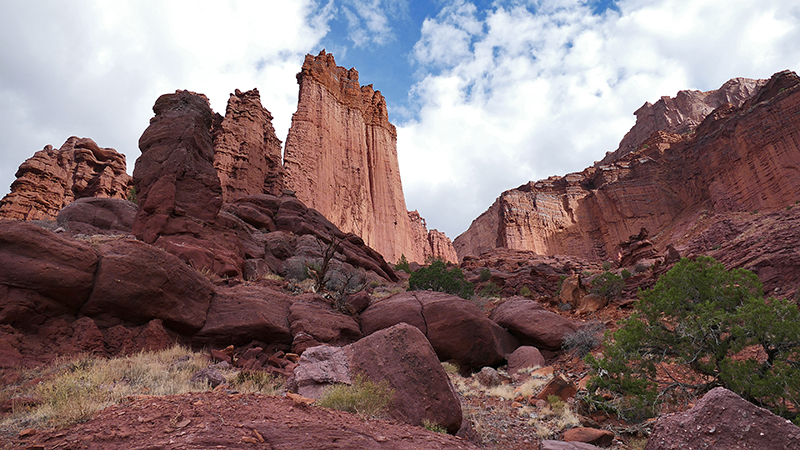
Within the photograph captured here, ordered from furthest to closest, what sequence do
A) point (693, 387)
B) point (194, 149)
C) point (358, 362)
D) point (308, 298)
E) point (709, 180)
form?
point (709, 180)
point (194, 149)
point (308, 298)
point (693, 387)
point (358, 362)

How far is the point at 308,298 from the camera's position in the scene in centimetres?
1215

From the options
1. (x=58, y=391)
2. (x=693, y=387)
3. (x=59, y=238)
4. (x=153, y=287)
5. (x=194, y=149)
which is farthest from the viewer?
(x=194, y=149)

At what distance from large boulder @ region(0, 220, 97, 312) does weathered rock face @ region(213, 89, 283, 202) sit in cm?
2081

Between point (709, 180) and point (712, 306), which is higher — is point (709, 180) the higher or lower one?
Answer: the higher one

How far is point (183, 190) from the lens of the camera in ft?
46.9

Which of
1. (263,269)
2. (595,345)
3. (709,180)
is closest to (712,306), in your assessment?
(595,345)

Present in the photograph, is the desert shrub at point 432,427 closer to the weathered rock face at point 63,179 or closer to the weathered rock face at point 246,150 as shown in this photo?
the weathered rock face at point 246,150

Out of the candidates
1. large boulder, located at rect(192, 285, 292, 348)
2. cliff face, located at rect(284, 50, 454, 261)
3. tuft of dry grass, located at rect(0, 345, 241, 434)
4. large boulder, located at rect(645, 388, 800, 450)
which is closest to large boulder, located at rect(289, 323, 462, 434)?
tuft of dry grass, located at rect(0, 345, 241, 434)

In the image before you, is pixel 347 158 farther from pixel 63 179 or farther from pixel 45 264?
pixel 45 264

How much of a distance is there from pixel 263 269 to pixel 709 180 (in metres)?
55.3

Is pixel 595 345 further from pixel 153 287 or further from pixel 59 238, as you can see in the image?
pixel 59 238

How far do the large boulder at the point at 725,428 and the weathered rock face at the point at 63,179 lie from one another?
3527 cm

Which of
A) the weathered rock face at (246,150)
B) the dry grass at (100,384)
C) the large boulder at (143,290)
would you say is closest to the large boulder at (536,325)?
the dry grass at (100,384)

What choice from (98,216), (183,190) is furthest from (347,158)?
(183,190)
